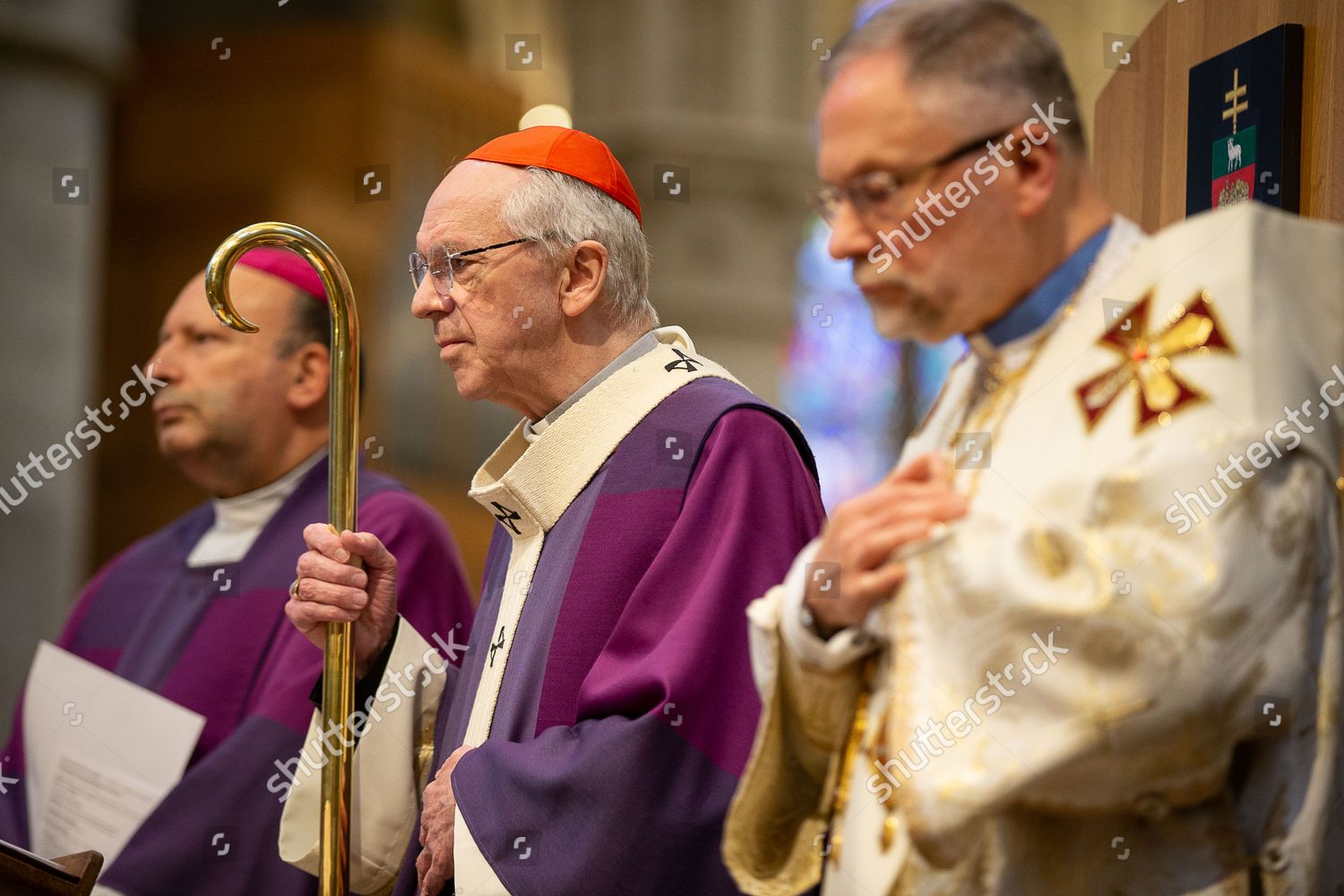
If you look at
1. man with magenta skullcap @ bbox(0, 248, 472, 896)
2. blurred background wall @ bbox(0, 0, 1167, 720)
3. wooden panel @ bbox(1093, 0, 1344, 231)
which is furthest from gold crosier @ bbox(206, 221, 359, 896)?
blurred background wall @ bbox(0, 0, 1167, 720)

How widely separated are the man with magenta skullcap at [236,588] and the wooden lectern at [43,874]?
28.0 inches

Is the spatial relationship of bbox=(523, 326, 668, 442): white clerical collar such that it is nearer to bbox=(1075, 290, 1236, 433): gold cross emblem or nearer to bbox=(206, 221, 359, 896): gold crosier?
bbox=(206, 221, 359, 896): gold crosier

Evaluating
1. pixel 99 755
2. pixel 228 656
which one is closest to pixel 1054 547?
pixel 228 656

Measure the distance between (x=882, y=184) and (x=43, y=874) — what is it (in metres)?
1.83

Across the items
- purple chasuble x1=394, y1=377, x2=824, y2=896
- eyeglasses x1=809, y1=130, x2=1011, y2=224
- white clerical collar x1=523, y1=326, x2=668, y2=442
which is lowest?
purple chasuble x1=394, y1=377, x2=824, y2=896

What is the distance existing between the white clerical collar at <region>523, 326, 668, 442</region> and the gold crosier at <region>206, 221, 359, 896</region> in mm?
338

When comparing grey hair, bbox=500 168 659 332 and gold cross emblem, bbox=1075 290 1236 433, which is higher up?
grey hair, bbox=500 168 659 332

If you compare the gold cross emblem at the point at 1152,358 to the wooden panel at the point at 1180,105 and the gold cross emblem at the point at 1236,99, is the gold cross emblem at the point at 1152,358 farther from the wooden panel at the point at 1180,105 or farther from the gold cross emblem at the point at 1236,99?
the gold cross emblem at the point at 1236,99

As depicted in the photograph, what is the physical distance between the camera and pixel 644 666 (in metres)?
2.67

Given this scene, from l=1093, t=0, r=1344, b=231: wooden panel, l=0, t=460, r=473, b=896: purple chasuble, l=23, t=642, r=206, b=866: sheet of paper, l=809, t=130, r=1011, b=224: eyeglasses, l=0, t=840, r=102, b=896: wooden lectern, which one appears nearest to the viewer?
l=809, t=130, r=1011, b=224: eyeglasses

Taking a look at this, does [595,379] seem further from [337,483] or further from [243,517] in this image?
[243,517]

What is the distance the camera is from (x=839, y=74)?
209 cm

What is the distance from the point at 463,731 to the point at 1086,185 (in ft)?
5.29

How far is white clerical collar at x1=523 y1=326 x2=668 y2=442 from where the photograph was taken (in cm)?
320
